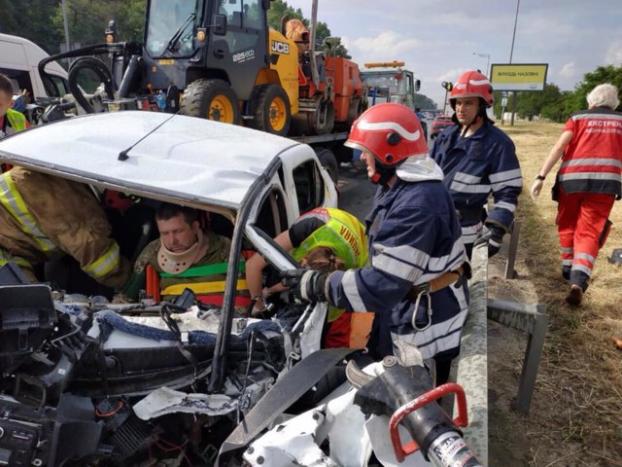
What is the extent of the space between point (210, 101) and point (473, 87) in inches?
153

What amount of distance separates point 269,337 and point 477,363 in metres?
0.89

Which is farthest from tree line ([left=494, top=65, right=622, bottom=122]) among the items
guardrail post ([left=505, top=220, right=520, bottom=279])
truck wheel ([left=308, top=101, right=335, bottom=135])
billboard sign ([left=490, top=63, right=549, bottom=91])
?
guardrail post ([left=505, top=220, right=520, bottom=279])

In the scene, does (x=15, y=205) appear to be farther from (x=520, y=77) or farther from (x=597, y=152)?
(x=520, y=77)

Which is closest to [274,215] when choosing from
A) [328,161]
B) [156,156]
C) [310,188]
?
[156,156]

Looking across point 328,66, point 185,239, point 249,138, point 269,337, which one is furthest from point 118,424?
point 328,66

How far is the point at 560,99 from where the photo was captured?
5703cm

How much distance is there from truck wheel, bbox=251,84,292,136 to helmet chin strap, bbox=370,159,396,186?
5.53 meters

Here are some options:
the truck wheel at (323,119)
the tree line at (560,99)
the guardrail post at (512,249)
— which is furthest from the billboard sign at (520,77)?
the guardrail post at (512,249)

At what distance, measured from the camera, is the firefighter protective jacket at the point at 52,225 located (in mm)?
2814

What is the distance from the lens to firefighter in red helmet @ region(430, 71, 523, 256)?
3.46 meters

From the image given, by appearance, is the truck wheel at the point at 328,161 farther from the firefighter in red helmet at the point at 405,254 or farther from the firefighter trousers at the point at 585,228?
the firefighter in red helmet at the point at 405,254

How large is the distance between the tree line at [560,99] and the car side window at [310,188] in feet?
99.7

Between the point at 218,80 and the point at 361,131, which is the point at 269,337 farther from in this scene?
the point at 218,80

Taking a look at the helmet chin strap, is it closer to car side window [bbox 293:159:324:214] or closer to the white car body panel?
the white car body panel
